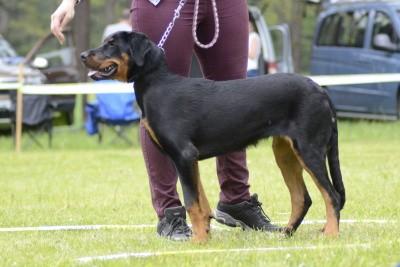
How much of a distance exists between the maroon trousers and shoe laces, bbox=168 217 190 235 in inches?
4.5

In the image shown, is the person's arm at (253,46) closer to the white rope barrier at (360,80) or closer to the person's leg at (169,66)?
the white rope barrier at (360,80)

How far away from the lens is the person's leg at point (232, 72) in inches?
221

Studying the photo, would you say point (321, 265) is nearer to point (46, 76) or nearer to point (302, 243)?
point (302, 243)

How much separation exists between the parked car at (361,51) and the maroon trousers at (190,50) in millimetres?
10163

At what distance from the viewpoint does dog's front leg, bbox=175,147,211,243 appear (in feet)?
17.1

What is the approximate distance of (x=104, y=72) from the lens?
17.3 feet

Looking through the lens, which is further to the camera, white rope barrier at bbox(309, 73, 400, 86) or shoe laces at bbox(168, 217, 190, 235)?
white rope barrier at bbox(309, 73, 400, 86)

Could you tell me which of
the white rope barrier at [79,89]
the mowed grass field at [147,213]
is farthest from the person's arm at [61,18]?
the white rope barrier at [79,89]

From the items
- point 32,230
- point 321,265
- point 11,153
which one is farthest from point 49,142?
point 321,265

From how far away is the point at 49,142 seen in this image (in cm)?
1442

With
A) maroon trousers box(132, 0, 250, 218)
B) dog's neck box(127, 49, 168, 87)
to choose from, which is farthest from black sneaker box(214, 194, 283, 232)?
dog's neck box(127, 49, 168, 87)

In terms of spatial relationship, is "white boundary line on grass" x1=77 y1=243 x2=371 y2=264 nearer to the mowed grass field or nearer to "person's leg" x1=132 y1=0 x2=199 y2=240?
the mowed grass field

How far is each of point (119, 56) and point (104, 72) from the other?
120 mm

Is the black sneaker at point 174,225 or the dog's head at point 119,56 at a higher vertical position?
the dog's head at point 119,56
